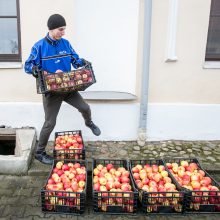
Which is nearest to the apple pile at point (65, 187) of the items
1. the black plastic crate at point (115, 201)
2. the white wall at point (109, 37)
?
the black plastic crate at point (115, 201)

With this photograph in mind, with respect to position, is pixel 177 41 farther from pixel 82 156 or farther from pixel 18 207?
pixel 18 207

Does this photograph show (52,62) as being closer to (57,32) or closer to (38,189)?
(57,32)

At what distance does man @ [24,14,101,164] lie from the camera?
3.80 meters

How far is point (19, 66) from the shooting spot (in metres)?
4.92

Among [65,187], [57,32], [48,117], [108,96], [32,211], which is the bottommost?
[32,211]

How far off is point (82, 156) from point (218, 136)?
247 centimetres

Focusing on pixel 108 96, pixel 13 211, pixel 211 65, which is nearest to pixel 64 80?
pixel 108 96

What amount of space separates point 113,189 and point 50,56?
1.81 metres

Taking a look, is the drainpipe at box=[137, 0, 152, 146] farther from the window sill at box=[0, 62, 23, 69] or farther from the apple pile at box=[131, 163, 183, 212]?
the window sill at box=[0, 62, 23, 69]

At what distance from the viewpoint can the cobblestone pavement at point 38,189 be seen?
341 centimetres

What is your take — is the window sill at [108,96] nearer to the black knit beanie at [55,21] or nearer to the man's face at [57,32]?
the man's face at [57,32]

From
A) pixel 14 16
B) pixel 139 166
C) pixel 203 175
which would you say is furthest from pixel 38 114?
pixel 203 175

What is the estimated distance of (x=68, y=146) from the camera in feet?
14.3

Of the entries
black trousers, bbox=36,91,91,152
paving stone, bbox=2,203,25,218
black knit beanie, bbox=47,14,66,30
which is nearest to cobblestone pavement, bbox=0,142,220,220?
paving stone, bbox=2,203,25,218
